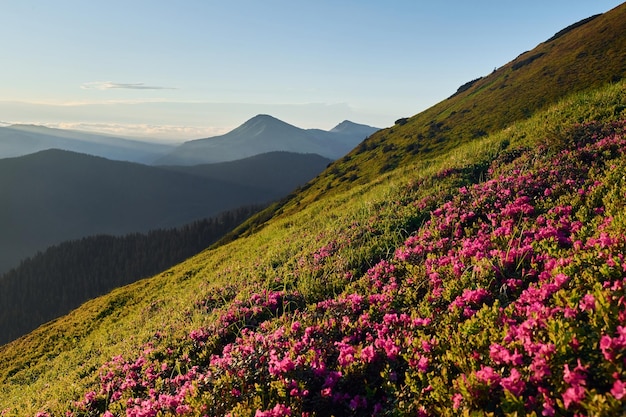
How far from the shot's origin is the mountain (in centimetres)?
496

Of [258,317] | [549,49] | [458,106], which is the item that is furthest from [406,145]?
[258,317]

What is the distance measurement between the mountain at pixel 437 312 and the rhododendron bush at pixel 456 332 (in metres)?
0.03

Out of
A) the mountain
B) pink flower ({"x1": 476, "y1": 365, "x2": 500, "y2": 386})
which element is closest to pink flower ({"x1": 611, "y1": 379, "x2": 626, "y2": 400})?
the mountain

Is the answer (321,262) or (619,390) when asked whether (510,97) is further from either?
(619,390)

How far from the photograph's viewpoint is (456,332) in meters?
6.53

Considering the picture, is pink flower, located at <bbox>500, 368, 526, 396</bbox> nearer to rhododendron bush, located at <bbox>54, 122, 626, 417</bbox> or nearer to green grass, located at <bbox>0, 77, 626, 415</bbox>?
rhododendron bush, located at <bbox>54, 122, 626, 417</bbox>

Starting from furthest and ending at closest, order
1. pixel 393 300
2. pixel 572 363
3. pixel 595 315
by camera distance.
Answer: pixel 393 300 < pixel 595 315 < pixel 572 363

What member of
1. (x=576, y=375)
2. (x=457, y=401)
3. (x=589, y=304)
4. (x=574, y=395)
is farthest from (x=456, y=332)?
(x=574, y=395)

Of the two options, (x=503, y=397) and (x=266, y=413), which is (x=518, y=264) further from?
(x=266, y=413)

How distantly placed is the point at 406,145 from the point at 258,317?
104437 mm

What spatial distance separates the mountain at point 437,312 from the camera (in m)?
4.96

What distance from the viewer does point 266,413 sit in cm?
580

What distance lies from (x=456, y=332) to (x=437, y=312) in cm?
104

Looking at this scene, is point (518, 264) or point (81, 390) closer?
point (518, 264)
